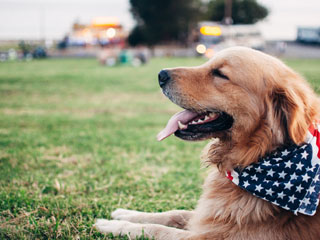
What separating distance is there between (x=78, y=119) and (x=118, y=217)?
4.80 m

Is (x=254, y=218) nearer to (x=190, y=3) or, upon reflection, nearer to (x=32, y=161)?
(x=32, y=161)

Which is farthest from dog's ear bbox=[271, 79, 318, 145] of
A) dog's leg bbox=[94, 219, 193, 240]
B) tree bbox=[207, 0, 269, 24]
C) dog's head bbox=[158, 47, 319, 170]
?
tree bbox=[207, 0, 269, 24]

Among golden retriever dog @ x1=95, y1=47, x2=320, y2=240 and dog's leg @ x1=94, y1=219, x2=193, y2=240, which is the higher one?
golden retriever dog @ x1=95, y1=47, x2=320, y2=240

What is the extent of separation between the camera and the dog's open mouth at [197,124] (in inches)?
111

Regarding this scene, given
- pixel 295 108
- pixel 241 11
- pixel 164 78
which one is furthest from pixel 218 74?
pixel 241 11

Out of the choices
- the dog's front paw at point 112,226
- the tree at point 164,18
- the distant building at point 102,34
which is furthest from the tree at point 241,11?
the dog's front paw at point 112,226

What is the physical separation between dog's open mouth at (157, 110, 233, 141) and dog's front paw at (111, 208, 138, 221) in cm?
83

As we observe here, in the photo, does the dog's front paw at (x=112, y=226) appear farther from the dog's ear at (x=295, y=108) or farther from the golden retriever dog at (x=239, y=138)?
the dog's ear at (x=295, y=108)

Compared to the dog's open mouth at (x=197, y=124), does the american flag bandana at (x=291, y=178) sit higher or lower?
lower

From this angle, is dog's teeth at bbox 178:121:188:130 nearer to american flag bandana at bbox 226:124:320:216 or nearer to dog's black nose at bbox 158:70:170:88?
dog's black nose at bbox 158:70:170:88

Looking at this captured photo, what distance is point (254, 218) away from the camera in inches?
94.9

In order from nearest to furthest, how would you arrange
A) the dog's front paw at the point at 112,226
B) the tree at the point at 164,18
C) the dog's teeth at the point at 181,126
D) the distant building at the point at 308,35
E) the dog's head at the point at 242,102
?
the dog's head at the point at 242,102 → the dog's front paw at the point at 112,226 → the dog's teeth at the point at 181,126 → the distant building at the point at 308,35 → the tree at the point at 164,18

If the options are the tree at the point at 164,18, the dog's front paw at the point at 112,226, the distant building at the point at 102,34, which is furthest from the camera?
the tree at the point at 164,18

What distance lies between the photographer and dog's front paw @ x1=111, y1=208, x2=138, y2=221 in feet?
10.3
